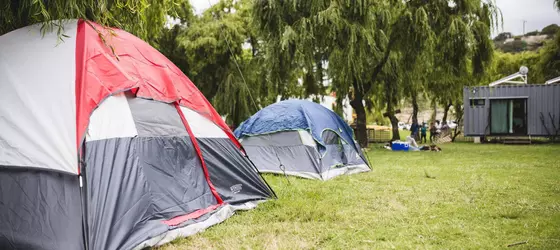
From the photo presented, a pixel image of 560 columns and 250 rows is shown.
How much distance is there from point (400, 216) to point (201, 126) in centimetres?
240

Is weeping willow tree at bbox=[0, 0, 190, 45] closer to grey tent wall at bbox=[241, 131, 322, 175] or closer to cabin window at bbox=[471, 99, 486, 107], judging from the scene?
grey tent wall at bbox=[241, 131, 322, 175]

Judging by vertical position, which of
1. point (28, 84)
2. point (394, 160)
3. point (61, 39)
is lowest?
point (394, 160)

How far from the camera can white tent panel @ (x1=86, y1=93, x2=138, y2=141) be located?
366cm

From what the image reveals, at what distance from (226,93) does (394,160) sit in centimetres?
915

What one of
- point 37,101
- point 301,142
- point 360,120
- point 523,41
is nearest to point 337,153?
point 301,142

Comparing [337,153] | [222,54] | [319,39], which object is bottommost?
[337,153]

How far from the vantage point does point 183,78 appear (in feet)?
16.2

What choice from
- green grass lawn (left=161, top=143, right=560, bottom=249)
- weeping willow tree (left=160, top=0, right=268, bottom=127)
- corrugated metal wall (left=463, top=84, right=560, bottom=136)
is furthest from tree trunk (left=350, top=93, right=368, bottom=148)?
green grass lawn (left=161, top=143, right=560, bottom=249)

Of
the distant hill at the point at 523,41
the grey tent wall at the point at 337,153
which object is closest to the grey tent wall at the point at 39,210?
the grey tent wall at the point at 337,153

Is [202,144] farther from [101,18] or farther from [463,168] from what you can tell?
[463,168]

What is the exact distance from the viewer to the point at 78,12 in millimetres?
4027

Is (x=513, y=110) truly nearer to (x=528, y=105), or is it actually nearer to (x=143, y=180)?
(x=528, y=105)

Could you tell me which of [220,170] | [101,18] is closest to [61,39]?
[101,18]

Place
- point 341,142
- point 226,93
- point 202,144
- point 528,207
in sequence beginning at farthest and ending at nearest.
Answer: point 226,93 < point 341,142 < point 528,207 < point 202,144
